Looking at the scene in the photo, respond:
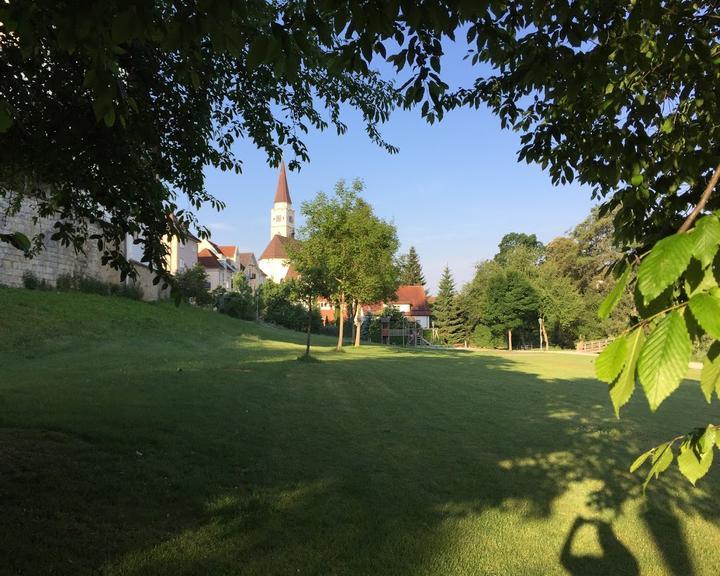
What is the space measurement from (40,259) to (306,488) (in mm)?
23541

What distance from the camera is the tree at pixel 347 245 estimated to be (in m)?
26.3

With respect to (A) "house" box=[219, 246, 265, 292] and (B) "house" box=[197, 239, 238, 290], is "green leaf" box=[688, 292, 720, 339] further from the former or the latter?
(A) "house" box=[219, 246, 265, 292]

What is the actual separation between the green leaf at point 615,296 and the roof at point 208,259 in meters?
61.3

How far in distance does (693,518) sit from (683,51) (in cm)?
428

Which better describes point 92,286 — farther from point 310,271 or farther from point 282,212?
point 282,212

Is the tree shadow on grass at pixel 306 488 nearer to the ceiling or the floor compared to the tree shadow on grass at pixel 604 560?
nearer to the ceiling

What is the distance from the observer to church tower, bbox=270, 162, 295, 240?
387 ft

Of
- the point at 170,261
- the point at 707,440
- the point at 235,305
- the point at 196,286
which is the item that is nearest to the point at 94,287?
the point at 170,261

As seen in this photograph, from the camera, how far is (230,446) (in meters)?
6.20

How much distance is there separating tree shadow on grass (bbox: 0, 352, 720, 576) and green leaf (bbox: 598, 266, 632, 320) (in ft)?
9.40

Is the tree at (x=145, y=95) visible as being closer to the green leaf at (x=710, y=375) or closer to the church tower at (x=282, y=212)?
the green leaf at (x=710, y=375)

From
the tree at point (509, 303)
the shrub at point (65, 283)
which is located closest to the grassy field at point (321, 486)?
the shrub at point (65, 283)

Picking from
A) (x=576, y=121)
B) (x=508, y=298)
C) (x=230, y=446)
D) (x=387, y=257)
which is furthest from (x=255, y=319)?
(x=576, y=121)

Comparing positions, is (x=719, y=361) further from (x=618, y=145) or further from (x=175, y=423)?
(x=175, y=423)
